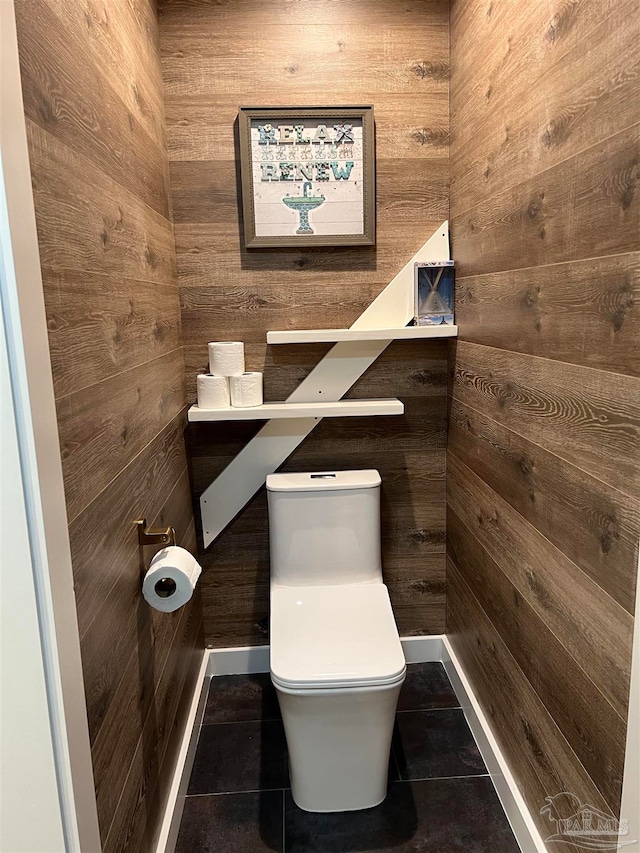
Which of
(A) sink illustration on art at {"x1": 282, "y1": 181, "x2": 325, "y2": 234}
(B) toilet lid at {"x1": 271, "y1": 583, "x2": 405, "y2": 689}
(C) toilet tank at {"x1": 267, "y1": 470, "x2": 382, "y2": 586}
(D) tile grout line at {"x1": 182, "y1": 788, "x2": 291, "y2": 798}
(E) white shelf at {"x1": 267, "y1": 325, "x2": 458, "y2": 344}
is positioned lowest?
(D) tile grout line at {"x1": 182, "y1": 788, "x2": 291, "y2": 798}

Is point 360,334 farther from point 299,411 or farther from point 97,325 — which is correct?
point 97,325

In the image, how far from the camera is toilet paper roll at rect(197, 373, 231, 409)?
2.11m

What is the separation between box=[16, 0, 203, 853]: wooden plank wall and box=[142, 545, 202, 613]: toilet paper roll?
40mm

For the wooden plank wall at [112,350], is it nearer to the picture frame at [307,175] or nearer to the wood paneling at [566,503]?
the picture frame at [307,175]

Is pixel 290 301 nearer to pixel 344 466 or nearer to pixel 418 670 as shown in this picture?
pixel 344 466

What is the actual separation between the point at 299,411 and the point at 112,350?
88 cm

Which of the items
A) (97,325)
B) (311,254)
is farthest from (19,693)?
(311,254)

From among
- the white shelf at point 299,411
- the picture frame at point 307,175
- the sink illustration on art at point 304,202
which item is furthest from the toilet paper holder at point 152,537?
the sink illustration on art at point 304,202

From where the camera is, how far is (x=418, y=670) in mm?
2418

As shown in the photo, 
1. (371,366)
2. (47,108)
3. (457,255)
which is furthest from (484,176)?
(47,108)

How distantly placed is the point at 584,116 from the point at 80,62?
3.25ft

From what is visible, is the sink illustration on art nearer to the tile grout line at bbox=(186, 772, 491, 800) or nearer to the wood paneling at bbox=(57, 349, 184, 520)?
the wood paneling at bbox=(57, 349, 184, 520)

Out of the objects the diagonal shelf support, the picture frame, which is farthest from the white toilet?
the picture frame

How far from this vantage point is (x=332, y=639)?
5.80 ft
